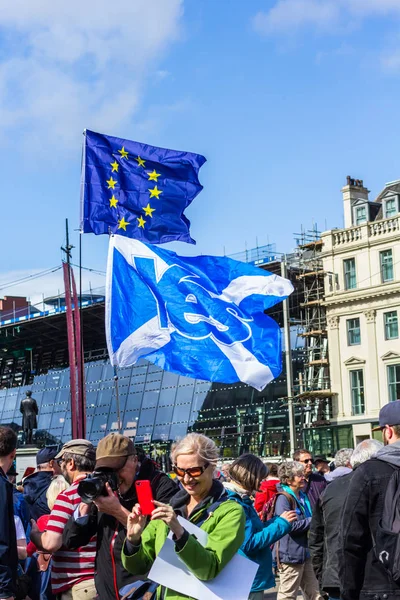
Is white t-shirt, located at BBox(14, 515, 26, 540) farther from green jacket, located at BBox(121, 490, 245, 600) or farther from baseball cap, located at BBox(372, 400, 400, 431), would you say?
baseball cap, located at BBox(372, 400, 400, 431)

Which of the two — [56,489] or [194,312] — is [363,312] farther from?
[56,489]

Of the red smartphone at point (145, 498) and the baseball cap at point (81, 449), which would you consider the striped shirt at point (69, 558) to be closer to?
the baseball cap at point (81, 449)

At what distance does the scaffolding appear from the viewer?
5503 centimetres

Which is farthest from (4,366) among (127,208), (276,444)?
(127,208)

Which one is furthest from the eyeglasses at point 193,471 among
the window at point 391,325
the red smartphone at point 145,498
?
the window at point 391,325

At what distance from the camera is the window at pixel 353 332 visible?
54.5 meters

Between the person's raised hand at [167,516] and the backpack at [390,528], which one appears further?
the backpack at [390,528]

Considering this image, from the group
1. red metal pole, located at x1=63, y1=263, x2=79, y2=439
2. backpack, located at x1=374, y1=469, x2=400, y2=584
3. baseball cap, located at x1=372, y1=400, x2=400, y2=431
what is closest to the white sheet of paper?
backpack, located at x1=374, y1=469, x2=400, y2=584

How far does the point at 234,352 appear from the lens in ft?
54.4

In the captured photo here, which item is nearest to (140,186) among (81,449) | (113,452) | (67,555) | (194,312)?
(194,312)

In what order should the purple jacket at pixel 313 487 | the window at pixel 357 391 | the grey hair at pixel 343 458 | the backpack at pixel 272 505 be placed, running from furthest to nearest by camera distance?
the window at pixel 357 391
the purple jacket at pixel 313 487
the backpack at pixel 272 505
the grey hair at pixel 343 458

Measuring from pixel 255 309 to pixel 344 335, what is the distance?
3878 centimetres

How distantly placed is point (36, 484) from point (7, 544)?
380 cm

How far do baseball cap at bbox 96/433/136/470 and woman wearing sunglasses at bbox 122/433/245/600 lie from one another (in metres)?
0.41
